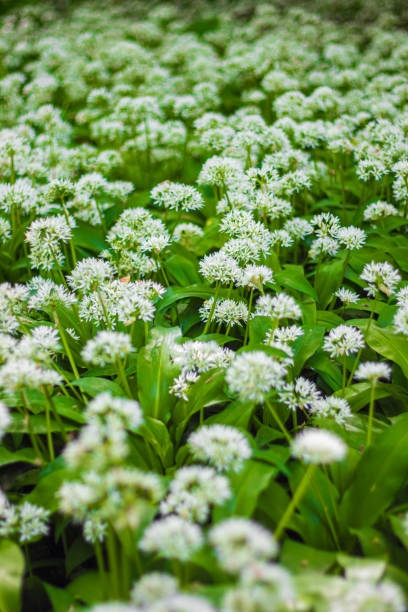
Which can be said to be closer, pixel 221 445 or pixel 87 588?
pixel 221 445

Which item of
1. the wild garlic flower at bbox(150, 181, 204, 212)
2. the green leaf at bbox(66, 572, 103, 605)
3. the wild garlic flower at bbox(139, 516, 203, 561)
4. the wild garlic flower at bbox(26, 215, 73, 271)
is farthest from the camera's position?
the wild garlic flower at bbox(150, 181, 204, 212)

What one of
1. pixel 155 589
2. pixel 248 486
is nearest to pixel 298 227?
pixel 248 486

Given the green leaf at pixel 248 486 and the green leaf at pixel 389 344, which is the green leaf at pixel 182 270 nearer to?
the green leaf at pixel 389 344

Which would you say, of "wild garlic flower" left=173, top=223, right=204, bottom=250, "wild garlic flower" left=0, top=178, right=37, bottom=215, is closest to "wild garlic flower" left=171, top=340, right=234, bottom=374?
"wild garlic flower" left=173, top=223, right=204, bottom=250

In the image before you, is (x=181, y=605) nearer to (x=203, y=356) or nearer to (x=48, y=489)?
(x=48, y=489)

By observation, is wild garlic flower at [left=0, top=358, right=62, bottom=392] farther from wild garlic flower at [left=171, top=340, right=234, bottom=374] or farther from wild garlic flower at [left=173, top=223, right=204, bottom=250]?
wild garlic flower at [left=173, top=223, right=204, bottom=250]

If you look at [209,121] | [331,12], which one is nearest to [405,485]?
[209,121]

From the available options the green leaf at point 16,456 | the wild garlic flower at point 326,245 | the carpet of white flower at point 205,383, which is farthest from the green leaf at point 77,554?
the wild garlic flower at point 326,245
